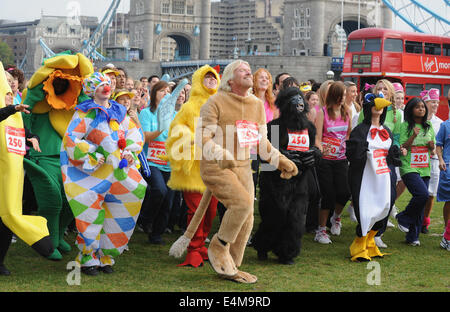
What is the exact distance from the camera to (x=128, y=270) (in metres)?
6.49

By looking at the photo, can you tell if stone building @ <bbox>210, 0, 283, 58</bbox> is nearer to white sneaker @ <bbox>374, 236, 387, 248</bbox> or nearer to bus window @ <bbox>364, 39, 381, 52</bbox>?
bus window @ <bbox>364, 39, 381, 52</bbox>

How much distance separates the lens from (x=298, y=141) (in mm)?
7066

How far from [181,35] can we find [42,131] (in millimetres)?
105106

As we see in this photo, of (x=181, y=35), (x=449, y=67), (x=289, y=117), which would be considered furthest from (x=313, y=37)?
(x=289, y=117)

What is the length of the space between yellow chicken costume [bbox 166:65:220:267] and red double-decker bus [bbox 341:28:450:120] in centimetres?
2052

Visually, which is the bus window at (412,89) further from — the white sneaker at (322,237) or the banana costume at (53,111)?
the banana costume at (53,111)

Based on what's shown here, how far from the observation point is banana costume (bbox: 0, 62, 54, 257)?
578 centimetres

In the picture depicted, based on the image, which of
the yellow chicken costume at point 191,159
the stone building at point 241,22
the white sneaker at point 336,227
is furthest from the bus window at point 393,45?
the stone building at point 241,22

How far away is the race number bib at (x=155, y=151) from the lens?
26.0 ft

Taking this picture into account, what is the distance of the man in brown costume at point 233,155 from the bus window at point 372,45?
21.4m

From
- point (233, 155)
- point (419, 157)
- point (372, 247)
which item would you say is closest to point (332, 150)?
point (419, 157)

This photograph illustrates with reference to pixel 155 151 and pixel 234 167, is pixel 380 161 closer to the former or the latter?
pixel 234 167

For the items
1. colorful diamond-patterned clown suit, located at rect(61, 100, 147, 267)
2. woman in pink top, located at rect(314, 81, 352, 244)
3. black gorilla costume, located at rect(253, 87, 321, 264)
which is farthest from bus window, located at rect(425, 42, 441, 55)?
colorful diamond-patterned clown suit, located at rect(61, 100, 147, 267)
